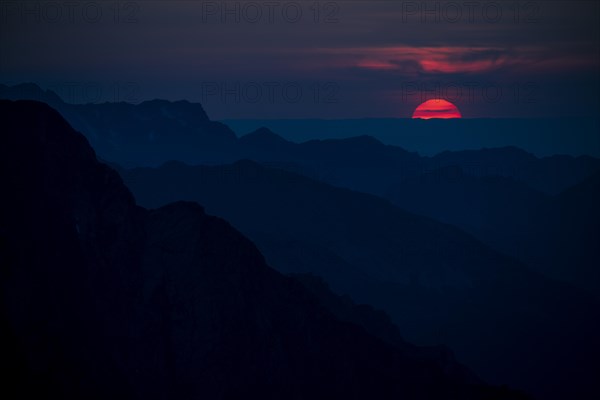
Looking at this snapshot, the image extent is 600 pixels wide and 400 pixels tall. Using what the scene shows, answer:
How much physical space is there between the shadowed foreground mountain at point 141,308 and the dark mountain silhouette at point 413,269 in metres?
49.5

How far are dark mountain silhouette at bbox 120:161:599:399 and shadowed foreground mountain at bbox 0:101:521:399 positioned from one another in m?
49.5

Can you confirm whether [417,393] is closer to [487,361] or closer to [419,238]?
[487,361]

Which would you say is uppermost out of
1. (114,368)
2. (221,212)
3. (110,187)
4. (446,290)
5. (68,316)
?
(110,187)

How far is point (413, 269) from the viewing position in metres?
153

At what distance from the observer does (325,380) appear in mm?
63156

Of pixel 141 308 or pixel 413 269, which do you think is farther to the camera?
pixel 413 269

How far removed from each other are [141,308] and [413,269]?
10190 centimetres

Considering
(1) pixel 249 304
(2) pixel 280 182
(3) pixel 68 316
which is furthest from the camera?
(2) pixel 280 182

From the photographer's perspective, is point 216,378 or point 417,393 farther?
point 417,393

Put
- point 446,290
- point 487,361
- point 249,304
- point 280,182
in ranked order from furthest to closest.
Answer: point 280,182, point 446,290, point 487,361, point 249,304

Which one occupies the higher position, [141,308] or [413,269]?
[141,308]

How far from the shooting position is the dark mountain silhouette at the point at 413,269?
11599 centimetres

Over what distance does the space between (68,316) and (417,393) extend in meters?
29.5

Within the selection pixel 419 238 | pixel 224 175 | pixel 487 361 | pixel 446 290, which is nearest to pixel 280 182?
pixel 224 175
